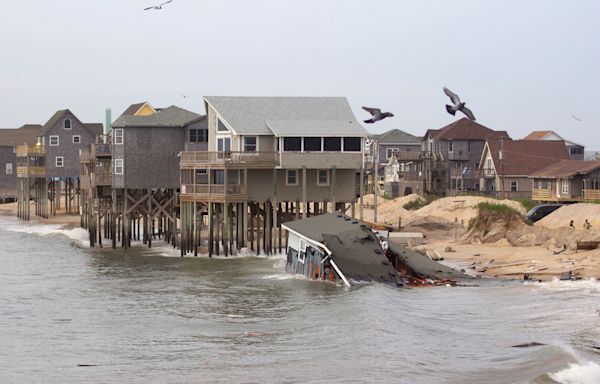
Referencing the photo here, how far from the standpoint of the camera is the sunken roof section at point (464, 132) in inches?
4343

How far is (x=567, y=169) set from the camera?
83250mm

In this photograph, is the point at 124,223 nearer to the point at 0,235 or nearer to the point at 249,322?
the point at 0,235

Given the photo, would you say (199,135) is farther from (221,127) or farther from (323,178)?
(323,178)

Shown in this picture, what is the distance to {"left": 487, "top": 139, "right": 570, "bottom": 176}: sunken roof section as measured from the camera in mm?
95625

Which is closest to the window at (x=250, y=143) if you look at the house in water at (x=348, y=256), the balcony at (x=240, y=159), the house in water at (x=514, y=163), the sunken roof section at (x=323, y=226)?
the balcony at (x=240, y=159)

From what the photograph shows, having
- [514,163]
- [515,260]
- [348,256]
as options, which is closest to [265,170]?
[515,260]

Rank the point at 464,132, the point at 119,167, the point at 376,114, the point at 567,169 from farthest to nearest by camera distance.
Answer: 1. the point at 464,132
2. the point at 567,169
3. the point at 119,167
4. the point at 376,114

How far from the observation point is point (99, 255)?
59625 millimetres

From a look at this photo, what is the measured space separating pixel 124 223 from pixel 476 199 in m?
27.5

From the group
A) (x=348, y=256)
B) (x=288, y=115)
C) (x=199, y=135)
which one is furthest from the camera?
(x=199, y=135)

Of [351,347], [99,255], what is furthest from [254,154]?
[351,347]

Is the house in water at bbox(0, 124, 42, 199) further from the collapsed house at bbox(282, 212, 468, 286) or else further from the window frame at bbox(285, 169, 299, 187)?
the collapsed house at bbox(282, 212, 468, 286)

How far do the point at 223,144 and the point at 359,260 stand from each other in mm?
19308

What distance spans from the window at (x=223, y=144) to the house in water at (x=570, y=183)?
3046 centimetres
